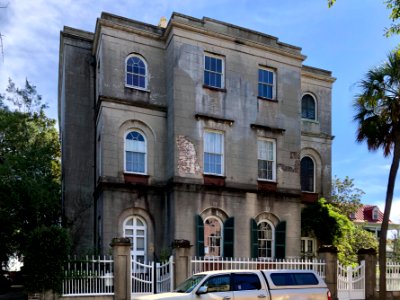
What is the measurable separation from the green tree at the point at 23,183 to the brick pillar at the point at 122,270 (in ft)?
21.8

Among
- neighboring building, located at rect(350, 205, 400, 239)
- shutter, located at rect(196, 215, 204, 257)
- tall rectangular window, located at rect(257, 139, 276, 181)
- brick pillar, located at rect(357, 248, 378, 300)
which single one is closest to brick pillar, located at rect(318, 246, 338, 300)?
brick pillar, located at rect(357, 248, 378, 300)

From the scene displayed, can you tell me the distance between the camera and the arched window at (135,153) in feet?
69.2

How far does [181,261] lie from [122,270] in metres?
2.14

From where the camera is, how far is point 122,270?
1536cm

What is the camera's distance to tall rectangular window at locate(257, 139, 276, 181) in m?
23.0

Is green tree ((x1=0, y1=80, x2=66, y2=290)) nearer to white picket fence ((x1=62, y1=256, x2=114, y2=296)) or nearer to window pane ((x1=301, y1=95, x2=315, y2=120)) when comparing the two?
white picket fence ((x1=62, y1=256, x2=114, y2=296))

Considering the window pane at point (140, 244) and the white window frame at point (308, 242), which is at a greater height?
the window pane at point (140, 244)

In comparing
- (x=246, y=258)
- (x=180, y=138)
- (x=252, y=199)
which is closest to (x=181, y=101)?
(x=180, y=138)

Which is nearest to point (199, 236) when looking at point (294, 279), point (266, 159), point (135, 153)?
point (135, 153)

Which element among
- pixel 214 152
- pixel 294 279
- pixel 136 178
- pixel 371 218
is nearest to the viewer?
pixel 294 279

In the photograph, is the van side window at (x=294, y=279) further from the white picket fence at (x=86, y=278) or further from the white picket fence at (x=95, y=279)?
the white picket fence at (x=86, y=278)

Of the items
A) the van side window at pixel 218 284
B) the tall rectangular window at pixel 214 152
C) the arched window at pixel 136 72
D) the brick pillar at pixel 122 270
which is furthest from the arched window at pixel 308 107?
the van side window at pixel 218 284

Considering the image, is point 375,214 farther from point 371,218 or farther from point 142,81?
point 142,81

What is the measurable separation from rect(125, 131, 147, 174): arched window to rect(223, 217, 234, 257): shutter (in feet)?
14.4
